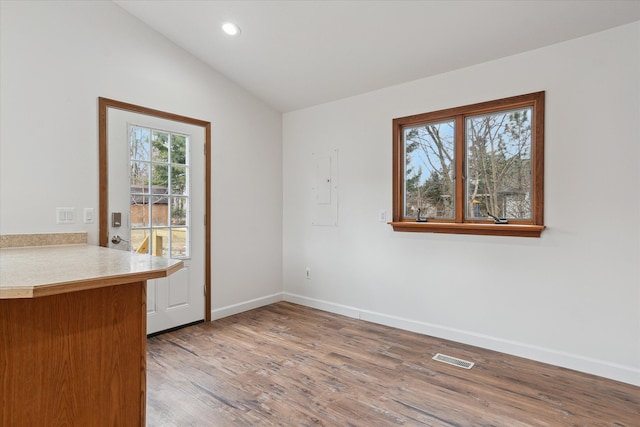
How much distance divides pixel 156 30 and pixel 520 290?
3.97 meters

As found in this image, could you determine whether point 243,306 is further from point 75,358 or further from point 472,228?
point 75,358

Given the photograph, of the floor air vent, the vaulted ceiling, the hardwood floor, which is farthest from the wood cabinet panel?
the vaulted ceiling

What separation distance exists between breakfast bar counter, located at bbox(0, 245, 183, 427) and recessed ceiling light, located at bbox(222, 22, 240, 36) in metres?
2.28

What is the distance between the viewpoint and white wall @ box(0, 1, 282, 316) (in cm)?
252

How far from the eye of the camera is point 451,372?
258cm

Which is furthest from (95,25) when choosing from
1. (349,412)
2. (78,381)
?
(349,412)

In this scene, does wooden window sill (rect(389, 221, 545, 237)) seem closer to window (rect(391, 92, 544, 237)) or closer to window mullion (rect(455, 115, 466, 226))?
window (rect(391, 92, 544, 237))

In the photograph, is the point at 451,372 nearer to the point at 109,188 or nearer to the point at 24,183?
the point at 109,188

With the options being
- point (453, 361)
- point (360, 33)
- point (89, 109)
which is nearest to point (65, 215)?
point (89, 109)

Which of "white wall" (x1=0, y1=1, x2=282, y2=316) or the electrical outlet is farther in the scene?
the electrical outlet

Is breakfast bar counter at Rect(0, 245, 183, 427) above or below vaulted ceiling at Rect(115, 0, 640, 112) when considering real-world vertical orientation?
below

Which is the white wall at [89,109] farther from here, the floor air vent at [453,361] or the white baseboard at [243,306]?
the floor air vent at [453,361]

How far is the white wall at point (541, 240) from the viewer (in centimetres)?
244

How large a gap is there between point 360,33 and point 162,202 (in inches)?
92.5
